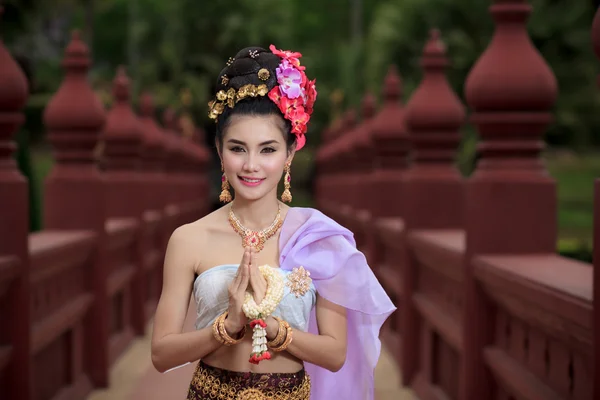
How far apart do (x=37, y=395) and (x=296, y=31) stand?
2425 inches

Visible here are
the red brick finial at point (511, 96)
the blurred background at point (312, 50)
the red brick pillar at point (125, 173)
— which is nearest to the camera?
the red brick finial at point (511, 96)

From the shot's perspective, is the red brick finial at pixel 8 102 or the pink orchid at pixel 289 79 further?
the red brick finial at pixel 8 102

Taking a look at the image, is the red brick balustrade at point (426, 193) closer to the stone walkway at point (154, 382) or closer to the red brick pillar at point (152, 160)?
the stone walkway at point (154, 382)

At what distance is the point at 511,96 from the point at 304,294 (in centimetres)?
257

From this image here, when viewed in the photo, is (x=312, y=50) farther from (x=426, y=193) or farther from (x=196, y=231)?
(x=196, y=231)

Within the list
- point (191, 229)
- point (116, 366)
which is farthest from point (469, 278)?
point (116, 366)

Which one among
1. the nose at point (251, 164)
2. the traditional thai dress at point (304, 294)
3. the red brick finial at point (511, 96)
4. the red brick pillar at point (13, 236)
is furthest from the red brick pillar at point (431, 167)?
the nose at point (251, 164)

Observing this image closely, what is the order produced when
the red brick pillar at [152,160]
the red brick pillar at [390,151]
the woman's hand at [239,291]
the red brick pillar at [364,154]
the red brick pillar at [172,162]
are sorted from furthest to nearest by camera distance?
the red brick pillar at [172,162] < the red brick pillar at [364,154] < the red brick pillar at [152,160] < the red brick pillar at [390,151] < the woman's hand at [239,291]

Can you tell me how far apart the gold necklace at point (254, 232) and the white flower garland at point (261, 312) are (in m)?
0.20

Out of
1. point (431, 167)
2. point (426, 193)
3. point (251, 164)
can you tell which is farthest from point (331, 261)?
point (431, 167)

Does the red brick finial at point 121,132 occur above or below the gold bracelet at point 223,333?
above

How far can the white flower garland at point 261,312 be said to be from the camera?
3.04 m

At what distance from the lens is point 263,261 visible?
3275mm

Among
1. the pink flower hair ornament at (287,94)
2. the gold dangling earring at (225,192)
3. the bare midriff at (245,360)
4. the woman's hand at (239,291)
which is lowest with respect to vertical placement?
the bare midriff at (245,360)
